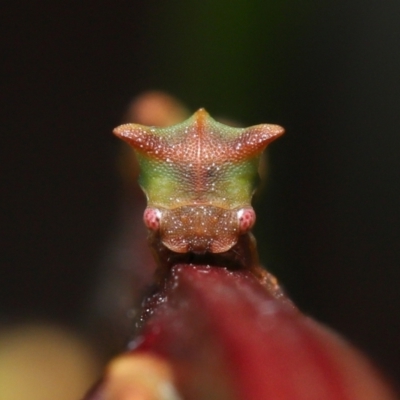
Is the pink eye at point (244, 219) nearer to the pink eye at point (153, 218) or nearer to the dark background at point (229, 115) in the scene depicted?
the pink eye at point (153, 218)

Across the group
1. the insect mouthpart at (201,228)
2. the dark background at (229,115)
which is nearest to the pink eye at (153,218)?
the insect mouthpart at (201,228)

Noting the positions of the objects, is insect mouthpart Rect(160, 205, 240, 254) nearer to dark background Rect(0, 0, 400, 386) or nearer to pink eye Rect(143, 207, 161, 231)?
pink eye Rect(143, 207, 161, 231)

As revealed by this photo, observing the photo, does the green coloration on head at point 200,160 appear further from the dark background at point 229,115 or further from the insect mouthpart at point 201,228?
the dark background at point 229,115

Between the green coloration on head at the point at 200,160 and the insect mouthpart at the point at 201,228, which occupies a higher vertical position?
the green coloration on head at the point at 200,160

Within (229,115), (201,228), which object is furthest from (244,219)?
(229,115)

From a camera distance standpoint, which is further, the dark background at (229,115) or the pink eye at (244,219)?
the dark background at (229,115)

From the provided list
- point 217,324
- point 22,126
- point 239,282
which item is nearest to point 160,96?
point 22,126

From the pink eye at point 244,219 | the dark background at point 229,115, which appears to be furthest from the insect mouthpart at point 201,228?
the dark background at point 229,115

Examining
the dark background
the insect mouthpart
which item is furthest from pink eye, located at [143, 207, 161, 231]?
the dark background

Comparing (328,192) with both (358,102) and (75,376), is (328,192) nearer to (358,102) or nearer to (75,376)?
(358,102)

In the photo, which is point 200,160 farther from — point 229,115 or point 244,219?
point 229,115
